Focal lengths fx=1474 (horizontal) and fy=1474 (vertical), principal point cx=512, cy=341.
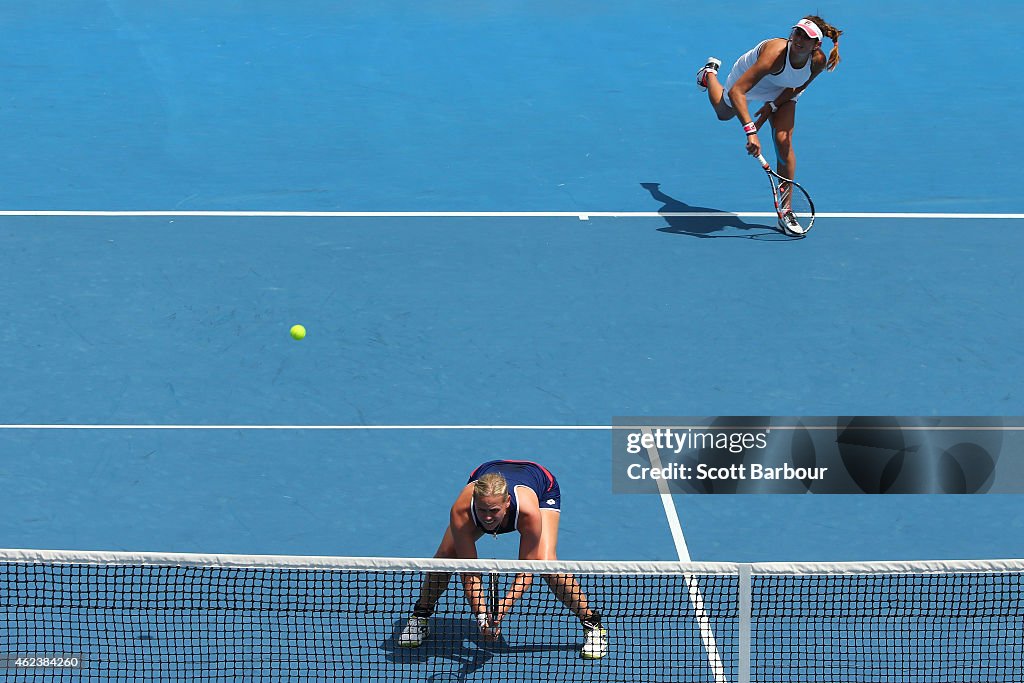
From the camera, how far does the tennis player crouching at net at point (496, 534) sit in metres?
7.45

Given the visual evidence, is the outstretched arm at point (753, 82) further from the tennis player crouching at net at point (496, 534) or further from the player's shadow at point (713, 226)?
the tennis player crouching at net at point (496, 534)

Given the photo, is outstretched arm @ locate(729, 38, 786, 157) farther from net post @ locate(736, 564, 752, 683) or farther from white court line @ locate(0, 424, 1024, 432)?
net post @ locate(736, 564, 752, 683)

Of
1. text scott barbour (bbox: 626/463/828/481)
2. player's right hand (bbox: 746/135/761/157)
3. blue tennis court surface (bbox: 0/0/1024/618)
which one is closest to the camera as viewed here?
blue tennis court surface (bbox: 0/0/1024/618)

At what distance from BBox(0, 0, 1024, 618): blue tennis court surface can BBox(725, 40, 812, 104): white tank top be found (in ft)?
4.25

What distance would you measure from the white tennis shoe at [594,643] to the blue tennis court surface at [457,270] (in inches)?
53.4

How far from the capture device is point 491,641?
7.65m

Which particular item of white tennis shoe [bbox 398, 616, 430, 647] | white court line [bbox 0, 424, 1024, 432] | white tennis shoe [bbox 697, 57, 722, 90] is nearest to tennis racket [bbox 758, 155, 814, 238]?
white tennis shoe [bbox 697, 57, 722, 90]

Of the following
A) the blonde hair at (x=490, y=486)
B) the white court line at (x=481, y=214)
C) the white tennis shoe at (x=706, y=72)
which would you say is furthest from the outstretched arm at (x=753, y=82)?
the blonde hair at (x=490, y=486)

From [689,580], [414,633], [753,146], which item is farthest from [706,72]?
[414,633]

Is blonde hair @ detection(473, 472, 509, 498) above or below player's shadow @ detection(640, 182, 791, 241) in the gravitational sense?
below

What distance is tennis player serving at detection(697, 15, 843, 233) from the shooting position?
13180 millimetres

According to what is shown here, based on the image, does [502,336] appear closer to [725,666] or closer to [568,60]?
[725,666]

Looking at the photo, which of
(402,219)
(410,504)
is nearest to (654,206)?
(402,219)

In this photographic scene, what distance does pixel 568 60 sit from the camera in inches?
754
